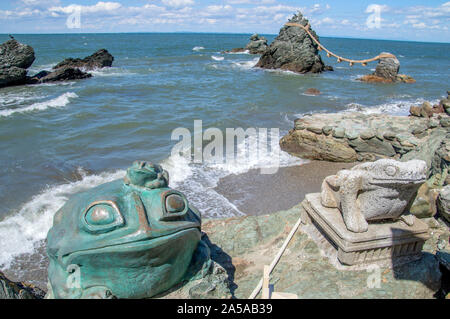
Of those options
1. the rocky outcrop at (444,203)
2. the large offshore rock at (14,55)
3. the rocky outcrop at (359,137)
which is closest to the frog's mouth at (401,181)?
the rocky outcrop at (444,203)

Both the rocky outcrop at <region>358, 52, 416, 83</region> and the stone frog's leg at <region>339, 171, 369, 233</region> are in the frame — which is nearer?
the stone frog's leg at <region>339, 171, 369, 233</region>

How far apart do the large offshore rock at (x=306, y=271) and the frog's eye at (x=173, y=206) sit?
5.10 ft

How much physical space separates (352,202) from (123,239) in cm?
227

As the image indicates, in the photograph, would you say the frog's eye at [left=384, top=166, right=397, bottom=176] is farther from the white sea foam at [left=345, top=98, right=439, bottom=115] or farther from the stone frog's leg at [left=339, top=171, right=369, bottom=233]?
the white sea foam at [left=345, top=98, right=439, bottom=115]

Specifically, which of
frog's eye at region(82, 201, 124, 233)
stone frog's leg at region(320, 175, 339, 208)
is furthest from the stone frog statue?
frog's eye at region(82, 201, 124, 233)

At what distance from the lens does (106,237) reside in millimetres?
2020

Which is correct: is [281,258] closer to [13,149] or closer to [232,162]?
[232,162]

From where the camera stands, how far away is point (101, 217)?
2037 mm

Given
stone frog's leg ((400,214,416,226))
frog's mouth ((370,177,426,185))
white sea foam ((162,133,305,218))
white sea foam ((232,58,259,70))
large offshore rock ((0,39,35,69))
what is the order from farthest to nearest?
white sea foam ((232,58,259,70)) < large offshore rock ((0,39,35,69)) < white sea foam ((162,133,305,218)) < stone frog's leg ((400,214,416,226)) < frog's mouth ((370,177,426,185))

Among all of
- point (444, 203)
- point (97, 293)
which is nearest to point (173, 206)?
point (97, 293)

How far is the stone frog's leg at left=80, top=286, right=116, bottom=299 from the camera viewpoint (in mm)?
2080

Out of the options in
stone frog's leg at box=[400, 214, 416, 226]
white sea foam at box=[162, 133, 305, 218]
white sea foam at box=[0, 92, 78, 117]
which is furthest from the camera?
white sea foam at box=[0, 92, 78, 117]

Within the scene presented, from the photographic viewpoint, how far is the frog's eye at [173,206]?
2166 mm

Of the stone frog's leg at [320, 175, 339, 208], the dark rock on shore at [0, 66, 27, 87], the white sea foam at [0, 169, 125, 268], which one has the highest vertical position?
the dark rock on shore at [0, 66, 27, 87]
